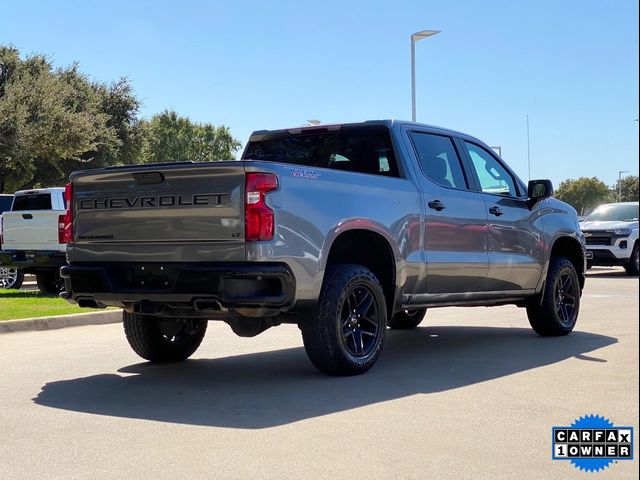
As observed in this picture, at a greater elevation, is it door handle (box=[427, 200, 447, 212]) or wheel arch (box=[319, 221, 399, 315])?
door handle (box=[427, 200, 447, 212])

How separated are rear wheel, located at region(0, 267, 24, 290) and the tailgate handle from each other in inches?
482

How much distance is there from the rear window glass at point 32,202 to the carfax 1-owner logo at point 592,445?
13829mm

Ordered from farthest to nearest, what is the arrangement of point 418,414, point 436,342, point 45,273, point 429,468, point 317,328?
1. point 45,273
2. point 436,342
3. point 317,328
4. point 418,414
5. point 429,468

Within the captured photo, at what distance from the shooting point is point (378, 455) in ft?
15.6

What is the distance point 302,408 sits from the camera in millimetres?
5973

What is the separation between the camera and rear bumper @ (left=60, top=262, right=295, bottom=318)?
6344 millimetres

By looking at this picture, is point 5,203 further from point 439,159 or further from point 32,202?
point 439,159

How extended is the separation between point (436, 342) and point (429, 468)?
507 centimetres

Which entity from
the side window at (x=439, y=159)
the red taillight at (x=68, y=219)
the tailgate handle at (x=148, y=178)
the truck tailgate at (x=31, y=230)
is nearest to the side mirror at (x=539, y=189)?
the side window at (x=439, y=159)

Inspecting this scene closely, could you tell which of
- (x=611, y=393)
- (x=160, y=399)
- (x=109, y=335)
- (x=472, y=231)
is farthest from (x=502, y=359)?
(x=109, y=335)

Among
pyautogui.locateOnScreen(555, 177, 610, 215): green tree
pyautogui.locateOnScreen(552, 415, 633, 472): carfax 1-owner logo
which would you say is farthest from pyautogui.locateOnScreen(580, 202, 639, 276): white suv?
pyautogui.locateOnScreen(555, 177, 610, 215): green tree

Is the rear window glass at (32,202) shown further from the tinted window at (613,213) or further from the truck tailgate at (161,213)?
the tinted window at (613,213)

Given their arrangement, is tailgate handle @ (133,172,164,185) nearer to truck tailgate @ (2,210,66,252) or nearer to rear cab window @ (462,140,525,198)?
rear cab window @ (462,140,525,198)

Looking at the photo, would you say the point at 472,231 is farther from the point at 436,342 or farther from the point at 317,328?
the point at 317,328
